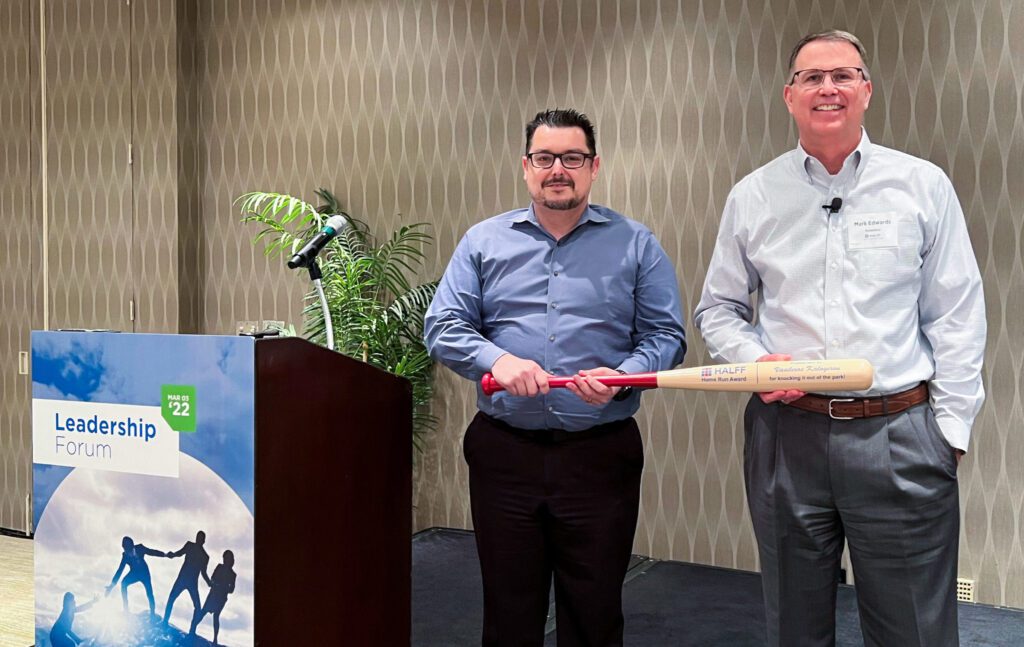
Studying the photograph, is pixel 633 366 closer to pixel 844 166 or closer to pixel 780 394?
pixel 780 394

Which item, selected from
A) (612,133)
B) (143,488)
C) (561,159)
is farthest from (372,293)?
(143,488)

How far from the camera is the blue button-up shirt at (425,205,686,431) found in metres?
2.43

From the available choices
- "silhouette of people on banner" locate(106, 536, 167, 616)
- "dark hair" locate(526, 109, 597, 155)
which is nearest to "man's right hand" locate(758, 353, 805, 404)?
"dark hair" locate(526, 109, 597, 155)

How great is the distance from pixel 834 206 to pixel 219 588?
5.07ft

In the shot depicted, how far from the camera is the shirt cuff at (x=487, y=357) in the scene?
2355 mm

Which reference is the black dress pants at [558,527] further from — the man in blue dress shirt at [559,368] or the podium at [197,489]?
the podium at [197,489]

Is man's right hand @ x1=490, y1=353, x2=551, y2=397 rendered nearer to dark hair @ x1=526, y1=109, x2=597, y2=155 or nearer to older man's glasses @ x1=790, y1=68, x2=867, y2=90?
dark hair @ x1=526, y1=109, x2=597, y2=155

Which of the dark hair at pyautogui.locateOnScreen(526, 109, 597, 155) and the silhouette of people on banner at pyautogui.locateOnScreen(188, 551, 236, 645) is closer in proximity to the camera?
the silhouette of people on banner at pyautogui.locateOnScreen(188, 551, 236, 645)

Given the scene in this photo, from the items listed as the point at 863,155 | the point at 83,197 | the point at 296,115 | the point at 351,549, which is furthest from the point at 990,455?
the point at 83,197

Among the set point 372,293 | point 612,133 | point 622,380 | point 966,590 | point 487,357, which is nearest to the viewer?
point 622,380

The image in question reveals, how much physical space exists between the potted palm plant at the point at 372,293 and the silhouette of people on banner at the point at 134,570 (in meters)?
2.32

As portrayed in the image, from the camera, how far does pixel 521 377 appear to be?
2.22 m

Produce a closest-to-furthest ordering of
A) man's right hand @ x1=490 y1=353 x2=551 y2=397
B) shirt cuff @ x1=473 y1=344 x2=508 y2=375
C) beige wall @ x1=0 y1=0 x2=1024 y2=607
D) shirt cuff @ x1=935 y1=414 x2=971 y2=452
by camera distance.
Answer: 1. shirt cuff @ x1=935 y1=414 x2=971 y2=452
2. man's right hand @ x1=490 y1=353 x2=551 y2=397
3. shirt cuff @ x1=473 y1=344 x2=508 y2=375
4. beige wall @ x1=0 y1=0 x2=1024 y2=607

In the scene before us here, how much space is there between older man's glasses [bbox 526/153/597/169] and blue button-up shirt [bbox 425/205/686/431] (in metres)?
0.17
